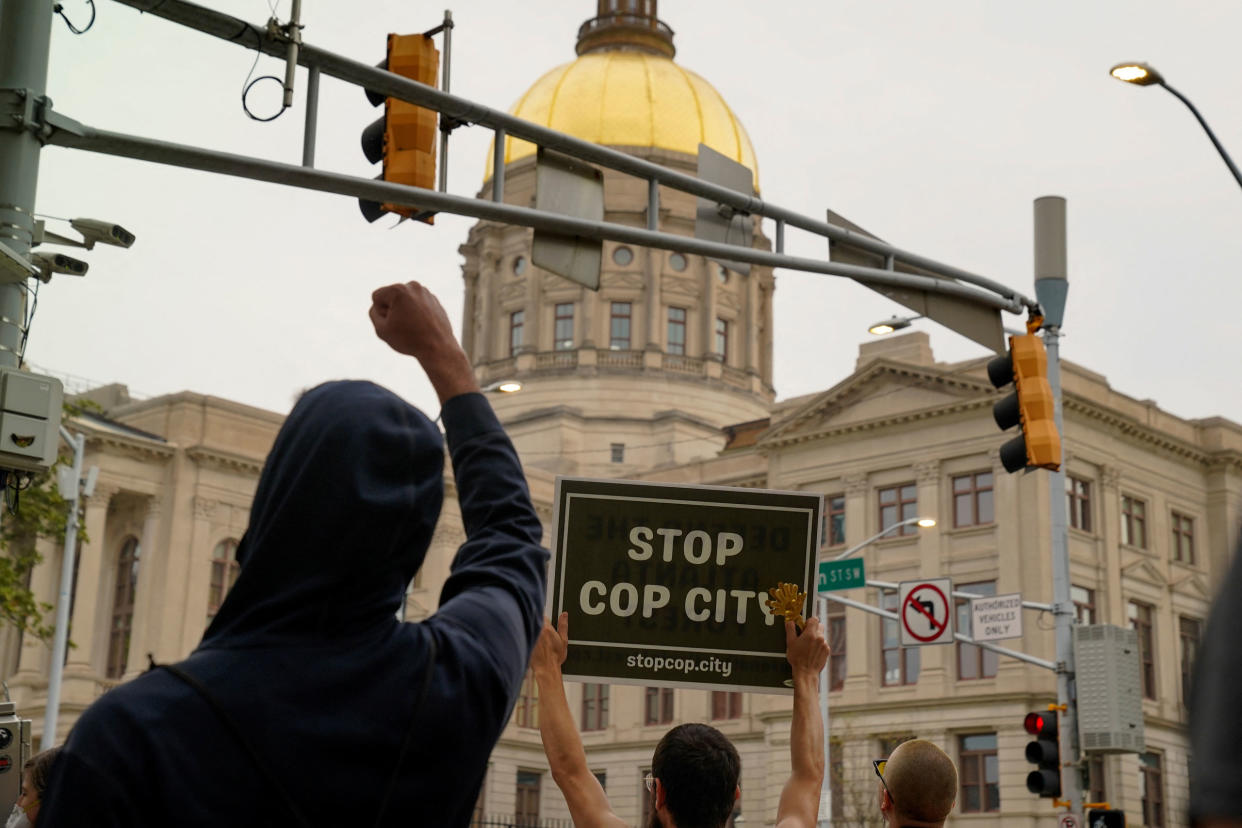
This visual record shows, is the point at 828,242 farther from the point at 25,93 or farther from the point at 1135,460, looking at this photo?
the point at 1135,460

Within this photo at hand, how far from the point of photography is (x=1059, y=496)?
848 inches

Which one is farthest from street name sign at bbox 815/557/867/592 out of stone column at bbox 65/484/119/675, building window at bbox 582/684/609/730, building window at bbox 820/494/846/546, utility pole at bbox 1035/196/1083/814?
building window at bbox 582/684/609/730

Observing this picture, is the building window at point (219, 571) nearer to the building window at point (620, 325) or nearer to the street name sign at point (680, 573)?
the building window at point (620, 325)

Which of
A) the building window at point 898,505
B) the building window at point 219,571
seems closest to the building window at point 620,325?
the building window at point 219,571

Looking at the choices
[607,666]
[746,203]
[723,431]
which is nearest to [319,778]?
[607,666]

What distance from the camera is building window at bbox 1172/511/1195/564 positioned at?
59.0 meters

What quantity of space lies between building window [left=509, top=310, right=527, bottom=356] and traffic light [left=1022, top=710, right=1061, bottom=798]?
67.1 metres

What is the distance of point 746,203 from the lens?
43.5 feet

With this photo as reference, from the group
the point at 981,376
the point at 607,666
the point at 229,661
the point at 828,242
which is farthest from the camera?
the point at 981,376

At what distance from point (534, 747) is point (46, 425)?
62.2m

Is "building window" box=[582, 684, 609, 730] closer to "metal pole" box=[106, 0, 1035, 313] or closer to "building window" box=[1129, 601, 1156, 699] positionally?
"building window" box=[1129, 601, 1156, 699]

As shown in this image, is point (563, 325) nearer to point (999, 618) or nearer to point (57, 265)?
point (999, 618)

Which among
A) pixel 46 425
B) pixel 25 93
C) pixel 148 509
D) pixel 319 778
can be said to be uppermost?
pixel 148 509

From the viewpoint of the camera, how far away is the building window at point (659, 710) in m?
65.4
